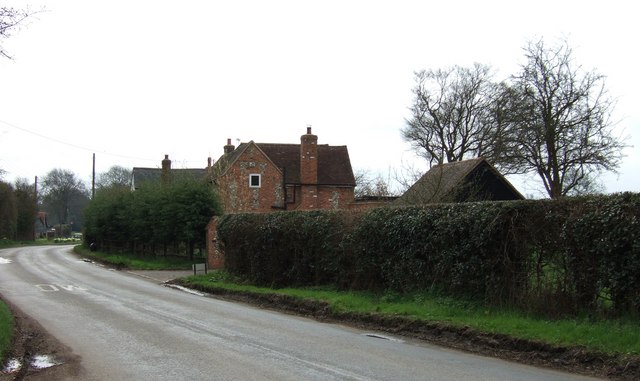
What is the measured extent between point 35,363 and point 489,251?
882 cm

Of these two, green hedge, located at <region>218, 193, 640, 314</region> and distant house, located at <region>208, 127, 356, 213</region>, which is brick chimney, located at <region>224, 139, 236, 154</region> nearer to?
distant house, located at <region>208, 127, 356, 213</region>

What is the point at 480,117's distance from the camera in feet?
150

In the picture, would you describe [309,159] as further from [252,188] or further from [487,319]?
[487,319]

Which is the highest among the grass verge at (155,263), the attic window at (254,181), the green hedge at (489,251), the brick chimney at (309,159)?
the brick chimney at (309,159)

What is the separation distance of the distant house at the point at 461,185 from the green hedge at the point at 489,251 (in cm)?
679

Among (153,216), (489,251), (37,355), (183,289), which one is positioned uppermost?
(153,216)

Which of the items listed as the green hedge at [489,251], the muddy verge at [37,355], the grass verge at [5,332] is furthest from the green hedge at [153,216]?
the muddy verge at [37,355]

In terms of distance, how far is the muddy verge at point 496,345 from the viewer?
25.5 feet

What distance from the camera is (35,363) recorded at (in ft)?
29.0

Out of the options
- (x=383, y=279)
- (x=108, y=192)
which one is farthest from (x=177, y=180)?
(x=383, y=279)

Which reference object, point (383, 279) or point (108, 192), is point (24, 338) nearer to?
point (383, 279)

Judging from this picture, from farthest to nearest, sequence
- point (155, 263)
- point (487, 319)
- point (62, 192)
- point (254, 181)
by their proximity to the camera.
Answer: point (62, 192) < point (254, 181) < point (155, 263) < point (487, 319)

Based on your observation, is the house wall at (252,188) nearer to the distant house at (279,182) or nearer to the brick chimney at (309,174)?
the distant house at (279,182)

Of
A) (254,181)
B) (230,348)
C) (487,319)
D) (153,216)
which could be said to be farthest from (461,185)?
(254,181)
